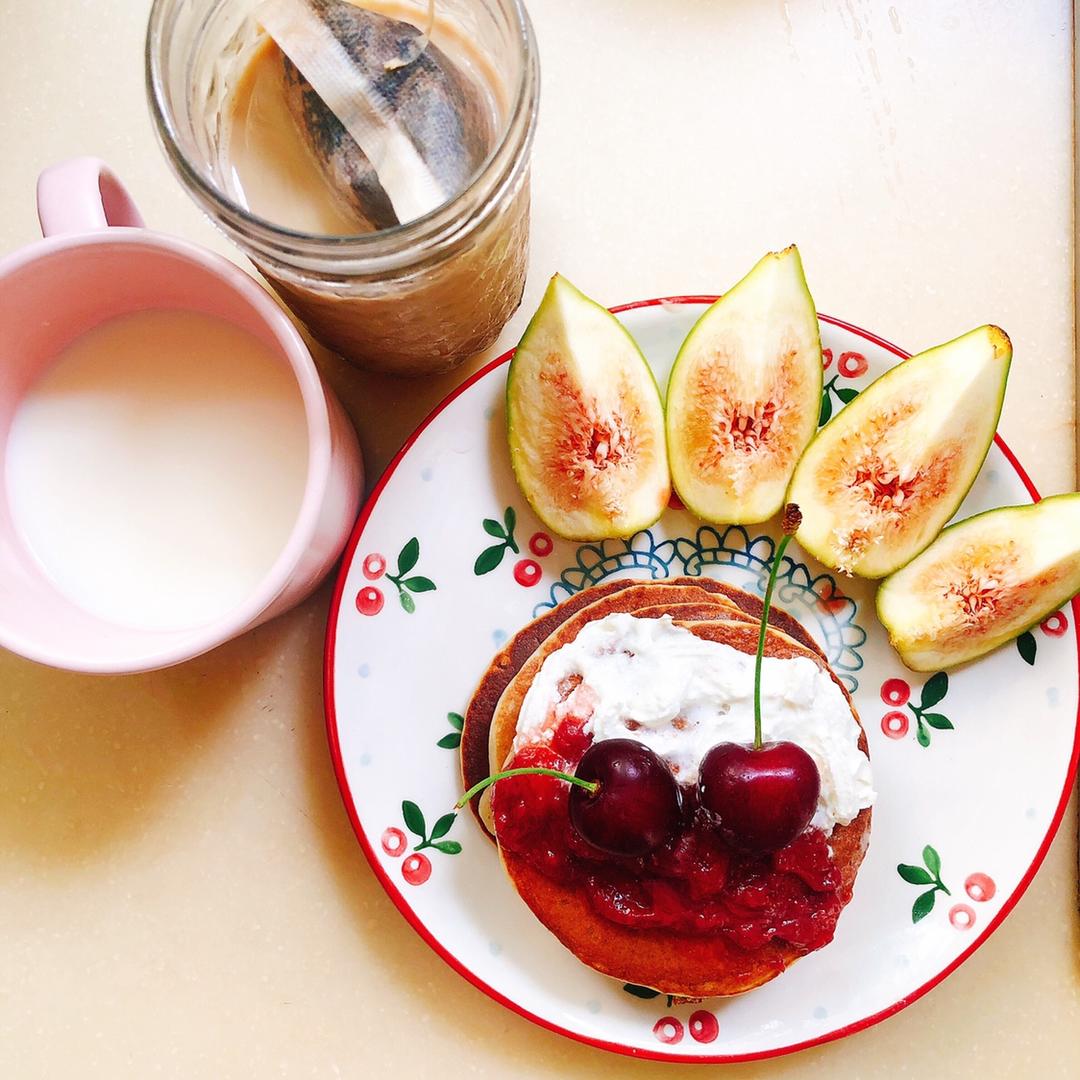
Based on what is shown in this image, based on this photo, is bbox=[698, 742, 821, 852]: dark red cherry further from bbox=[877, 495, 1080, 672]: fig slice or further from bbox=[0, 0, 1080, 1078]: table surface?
bbox=[0, 0, 1080, 1078]: table surface

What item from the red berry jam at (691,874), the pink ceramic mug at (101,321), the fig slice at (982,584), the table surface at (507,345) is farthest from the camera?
the table surface at (507,345)

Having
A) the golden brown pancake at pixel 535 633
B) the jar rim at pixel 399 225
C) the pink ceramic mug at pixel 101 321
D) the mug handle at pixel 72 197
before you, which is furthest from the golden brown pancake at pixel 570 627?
the mug handle at pixel 72 197

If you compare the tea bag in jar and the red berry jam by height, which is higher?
the tea bag in jar

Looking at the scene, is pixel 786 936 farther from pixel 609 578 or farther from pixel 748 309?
pixel 748 309

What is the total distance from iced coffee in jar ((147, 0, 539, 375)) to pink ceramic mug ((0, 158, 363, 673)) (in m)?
→ 0.07

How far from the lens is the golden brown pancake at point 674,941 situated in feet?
3.54

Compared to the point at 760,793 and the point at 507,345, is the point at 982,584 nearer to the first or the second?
the point at 760,793

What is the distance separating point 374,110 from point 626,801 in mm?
696

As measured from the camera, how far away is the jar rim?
0.81 m

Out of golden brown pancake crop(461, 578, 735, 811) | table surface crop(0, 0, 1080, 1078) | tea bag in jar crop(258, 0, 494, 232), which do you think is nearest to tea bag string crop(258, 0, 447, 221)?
tea bag in jar crop(258, 0, 494, 232)

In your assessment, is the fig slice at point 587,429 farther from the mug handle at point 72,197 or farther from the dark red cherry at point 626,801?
the mug handle at point 72,197

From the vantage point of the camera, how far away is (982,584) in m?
1.15

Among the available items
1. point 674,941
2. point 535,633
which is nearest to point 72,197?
point 535,633

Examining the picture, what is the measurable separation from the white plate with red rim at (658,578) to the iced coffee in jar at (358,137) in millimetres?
A: 271
